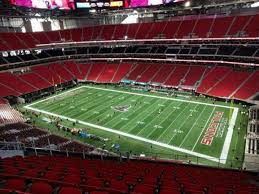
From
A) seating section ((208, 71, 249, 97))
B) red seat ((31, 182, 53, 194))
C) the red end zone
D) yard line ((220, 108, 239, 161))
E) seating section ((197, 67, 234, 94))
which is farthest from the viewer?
seating section ((197, 67, 234, 94))

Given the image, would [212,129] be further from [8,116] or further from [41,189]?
[8,116]

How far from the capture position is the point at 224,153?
1049 inches

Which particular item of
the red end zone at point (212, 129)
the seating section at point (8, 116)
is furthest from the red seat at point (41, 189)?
the seating section at point (8, 116)

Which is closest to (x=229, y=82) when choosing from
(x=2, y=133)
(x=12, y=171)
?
(x=2, y=133)

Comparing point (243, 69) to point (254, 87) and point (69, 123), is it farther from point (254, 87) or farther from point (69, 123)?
point (69, 123)

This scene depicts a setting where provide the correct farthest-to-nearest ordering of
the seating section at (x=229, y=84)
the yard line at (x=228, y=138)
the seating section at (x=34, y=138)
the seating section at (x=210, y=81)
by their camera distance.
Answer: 1. the seating section at (x=210, y=81)
2. the seating section at (x=229, y=84)
3. the yard line at (x=228, y=138)
4. the seating section at (x=34, y=138)

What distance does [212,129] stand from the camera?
106ft

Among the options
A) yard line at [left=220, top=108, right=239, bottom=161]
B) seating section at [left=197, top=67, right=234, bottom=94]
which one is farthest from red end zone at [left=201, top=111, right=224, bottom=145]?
seating section at [left=197, top=67, right=234, bottom=94]

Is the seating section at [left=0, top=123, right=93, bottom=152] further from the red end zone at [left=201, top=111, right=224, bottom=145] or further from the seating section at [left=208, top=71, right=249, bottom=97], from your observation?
the seating section at [left=208, top=71, right=249, bottom=97]

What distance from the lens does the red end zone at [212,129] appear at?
29.4 metres

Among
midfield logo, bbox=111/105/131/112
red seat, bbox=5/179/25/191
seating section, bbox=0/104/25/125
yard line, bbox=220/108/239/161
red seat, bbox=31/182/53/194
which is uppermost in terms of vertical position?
red seat, bbox=31/182/53/194

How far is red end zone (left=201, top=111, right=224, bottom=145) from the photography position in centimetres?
2938

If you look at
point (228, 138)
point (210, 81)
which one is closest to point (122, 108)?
point (228, 138)

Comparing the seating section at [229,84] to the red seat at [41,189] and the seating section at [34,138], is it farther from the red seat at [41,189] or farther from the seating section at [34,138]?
the red seat at [41,189]
